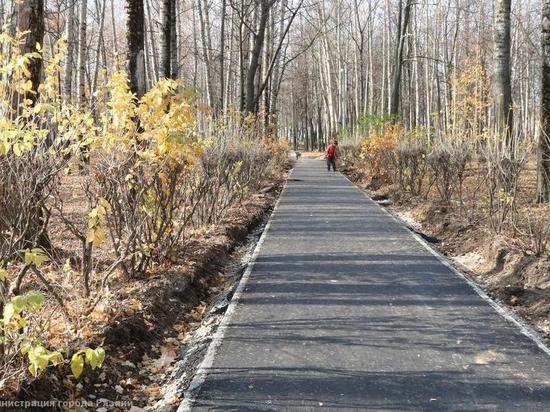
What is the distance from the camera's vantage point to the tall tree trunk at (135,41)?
29.6 feet

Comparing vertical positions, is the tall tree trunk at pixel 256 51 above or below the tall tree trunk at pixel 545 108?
above

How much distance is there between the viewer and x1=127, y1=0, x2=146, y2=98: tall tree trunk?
901 centimetres

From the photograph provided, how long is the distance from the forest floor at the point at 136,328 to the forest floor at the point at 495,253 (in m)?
3.56

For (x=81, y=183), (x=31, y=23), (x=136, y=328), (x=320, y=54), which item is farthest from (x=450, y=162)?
(x=320, y=54)

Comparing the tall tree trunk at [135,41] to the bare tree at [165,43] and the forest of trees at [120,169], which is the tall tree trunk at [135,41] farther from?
the bare tree at [165,43]

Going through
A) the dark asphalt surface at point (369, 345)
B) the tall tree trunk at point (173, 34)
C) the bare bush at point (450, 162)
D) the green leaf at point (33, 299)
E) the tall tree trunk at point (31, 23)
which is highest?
the tall tree trunk at point (173, 34)

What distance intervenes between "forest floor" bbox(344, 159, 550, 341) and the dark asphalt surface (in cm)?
42

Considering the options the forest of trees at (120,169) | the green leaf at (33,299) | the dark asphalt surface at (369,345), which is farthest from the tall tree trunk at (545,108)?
the green leaf at (33,299)

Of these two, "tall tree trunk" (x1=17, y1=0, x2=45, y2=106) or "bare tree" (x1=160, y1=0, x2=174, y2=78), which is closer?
"tall tree trunk" (x1=17, y1=0, x2=45, y2=106)

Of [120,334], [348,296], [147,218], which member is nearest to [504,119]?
[348,296]

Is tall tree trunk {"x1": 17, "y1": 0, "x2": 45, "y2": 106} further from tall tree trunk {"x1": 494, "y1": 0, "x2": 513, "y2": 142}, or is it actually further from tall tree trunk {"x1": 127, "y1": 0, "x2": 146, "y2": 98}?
tall tree trunk {"x1": 494, "y1": 0, "x2": 513, "y2": 142}

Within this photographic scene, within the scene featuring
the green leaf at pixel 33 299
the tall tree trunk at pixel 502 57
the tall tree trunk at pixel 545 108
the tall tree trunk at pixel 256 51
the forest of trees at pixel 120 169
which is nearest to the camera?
the green leaf at pixel 33 299

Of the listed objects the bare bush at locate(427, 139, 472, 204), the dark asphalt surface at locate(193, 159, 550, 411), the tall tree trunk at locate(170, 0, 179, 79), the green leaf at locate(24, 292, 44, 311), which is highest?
the tall tree trunk at locate(170, 0, 179, 79)

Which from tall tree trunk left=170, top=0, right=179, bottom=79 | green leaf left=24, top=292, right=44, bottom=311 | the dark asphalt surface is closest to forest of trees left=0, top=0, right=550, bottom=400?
green leaf left=24, top=292, right=44, bottom=311
